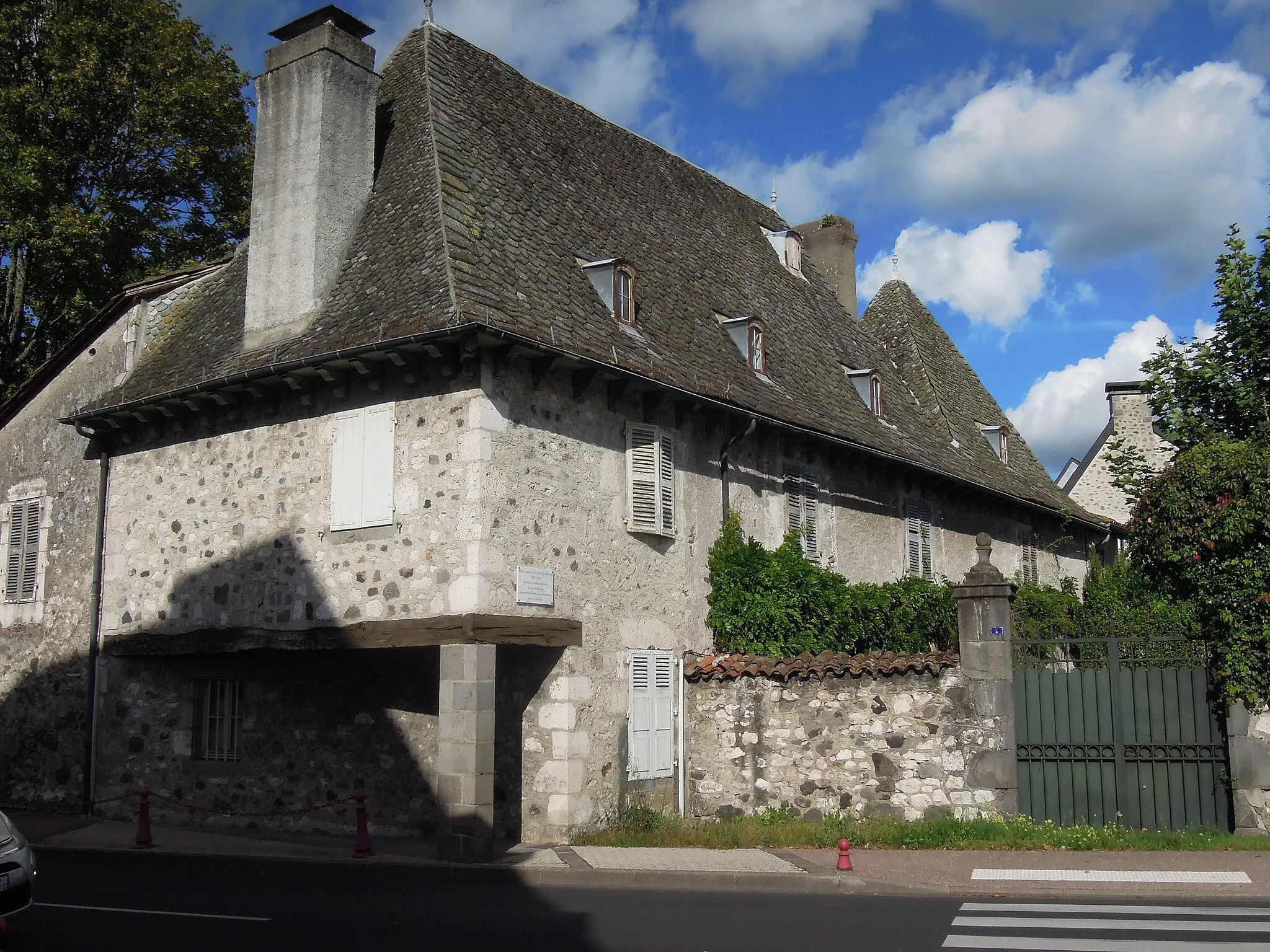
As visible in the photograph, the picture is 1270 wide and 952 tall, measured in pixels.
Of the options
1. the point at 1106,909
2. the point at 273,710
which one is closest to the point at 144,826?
the point at 273,710

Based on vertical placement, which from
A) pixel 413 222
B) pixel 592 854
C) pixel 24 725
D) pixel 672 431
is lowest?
pixel 592 854

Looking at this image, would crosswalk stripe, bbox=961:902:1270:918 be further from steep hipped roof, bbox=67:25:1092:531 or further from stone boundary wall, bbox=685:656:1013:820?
steep hipped roof, bbox=67:25:1092:531

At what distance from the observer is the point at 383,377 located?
13781mm

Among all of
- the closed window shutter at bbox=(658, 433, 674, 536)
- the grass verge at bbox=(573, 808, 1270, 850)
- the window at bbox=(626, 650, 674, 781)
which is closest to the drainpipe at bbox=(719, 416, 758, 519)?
the closed window shutter at bbox=(658, 433, 674, 536)

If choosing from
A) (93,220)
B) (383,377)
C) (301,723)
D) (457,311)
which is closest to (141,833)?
(301,723)

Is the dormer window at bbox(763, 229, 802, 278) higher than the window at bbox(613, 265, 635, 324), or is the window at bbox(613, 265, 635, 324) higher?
the dormer window at bbox(763, 229, 802, 278)

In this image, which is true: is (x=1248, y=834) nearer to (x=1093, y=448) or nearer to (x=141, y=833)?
(x=141, y=833)

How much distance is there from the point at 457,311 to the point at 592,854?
5748mm

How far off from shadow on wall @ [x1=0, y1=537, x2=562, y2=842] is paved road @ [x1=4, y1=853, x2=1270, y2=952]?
2.52 metres

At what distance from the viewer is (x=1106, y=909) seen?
32.0 feet

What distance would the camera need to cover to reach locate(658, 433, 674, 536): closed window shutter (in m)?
15.3

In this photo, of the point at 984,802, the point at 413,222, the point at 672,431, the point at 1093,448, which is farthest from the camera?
the point at 1093,448

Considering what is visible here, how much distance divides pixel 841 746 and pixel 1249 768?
4240 mm

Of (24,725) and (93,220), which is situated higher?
(93,220)
